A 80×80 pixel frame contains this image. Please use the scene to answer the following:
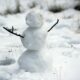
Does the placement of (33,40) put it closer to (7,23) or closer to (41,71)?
(41,71)

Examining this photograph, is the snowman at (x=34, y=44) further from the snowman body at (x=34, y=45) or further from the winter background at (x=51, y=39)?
the winter background at (x=51, y=39)

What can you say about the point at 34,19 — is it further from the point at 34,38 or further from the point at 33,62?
the point at 33,62

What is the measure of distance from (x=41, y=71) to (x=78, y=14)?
3403 mm

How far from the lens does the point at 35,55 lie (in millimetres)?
3883

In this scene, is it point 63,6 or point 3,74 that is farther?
point 63,6

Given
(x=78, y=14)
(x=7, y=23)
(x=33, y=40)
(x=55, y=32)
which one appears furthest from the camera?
(x=78, y=14)

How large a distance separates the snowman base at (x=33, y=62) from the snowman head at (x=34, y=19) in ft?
1.16

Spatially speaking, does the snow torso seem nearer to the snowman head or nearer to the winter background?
the snowman head

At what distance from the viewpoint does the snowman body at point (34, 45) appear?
12.4 feet

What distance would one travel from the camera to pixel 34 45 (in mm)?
3805

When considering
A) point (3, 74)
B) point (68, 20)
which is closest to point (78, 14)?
point (68, 20)

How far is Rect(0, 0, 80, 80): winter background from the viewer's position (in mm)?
3902

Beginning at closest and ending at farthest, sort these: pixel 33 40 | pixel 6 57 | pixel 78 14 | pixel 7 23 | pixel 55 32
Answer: pixel 33 40 → pixel 6 57 → pixel 55 32 → pixel 7 23 → pixel 78 14

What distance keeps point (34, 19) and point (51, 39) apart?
186 centimetres
